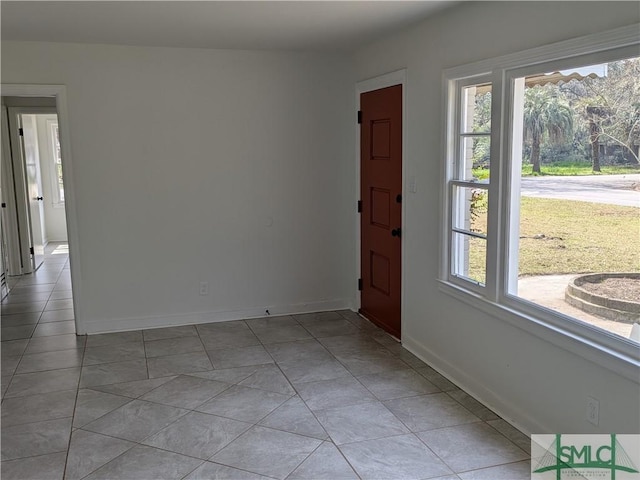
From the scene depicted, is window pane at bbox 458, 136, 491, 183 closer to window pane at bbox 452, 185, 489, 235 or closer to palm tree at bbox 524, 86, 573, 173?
window pane at bbox 452, 185, 489, 235

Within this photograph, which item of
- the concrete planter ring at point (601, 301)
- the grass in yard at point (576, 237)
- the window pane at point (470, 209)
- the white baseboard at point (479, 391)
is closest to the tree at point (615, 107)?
the grass in yard at point (576, 237)

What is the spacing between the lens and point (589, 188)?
8.80 ft

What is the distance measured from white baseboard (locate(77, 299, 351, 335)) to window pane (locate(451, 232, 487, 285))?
73.9 inches

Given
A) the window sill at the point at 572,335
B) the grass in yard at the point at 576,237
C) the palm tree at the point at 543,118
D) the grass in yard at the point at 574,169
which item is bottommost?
the window sill at the point at 572,335

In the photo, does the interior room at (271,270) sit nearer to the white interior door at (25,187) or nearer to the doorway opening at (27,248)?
the doorway opening at (27,248)

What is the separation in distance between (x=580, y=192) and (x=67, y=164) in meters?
3.74

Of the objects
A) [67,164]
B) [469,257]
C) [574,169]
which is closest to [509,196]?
[574,169]

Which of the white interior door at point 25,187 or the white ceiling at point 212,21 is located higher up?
the white ceiling at point 212,21

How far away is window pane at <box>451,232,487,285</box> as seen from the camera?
3463mm

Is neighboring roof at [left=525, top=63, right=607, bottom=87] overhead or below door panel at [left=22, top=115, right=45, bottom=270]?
overhead

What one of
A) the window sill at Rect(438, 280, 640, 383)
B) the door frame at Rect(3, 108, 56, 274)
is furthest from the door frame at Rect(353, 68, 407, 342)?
the door frame at Rect(3, 108, 56, 274)

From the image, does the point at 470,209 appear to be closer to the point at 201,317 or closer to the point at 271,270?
the point at 271,270

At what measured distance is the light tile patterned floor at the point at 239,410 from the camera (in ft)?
9.05

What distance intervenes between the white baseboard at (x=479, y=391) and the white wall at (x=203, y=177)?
55.8 inches
